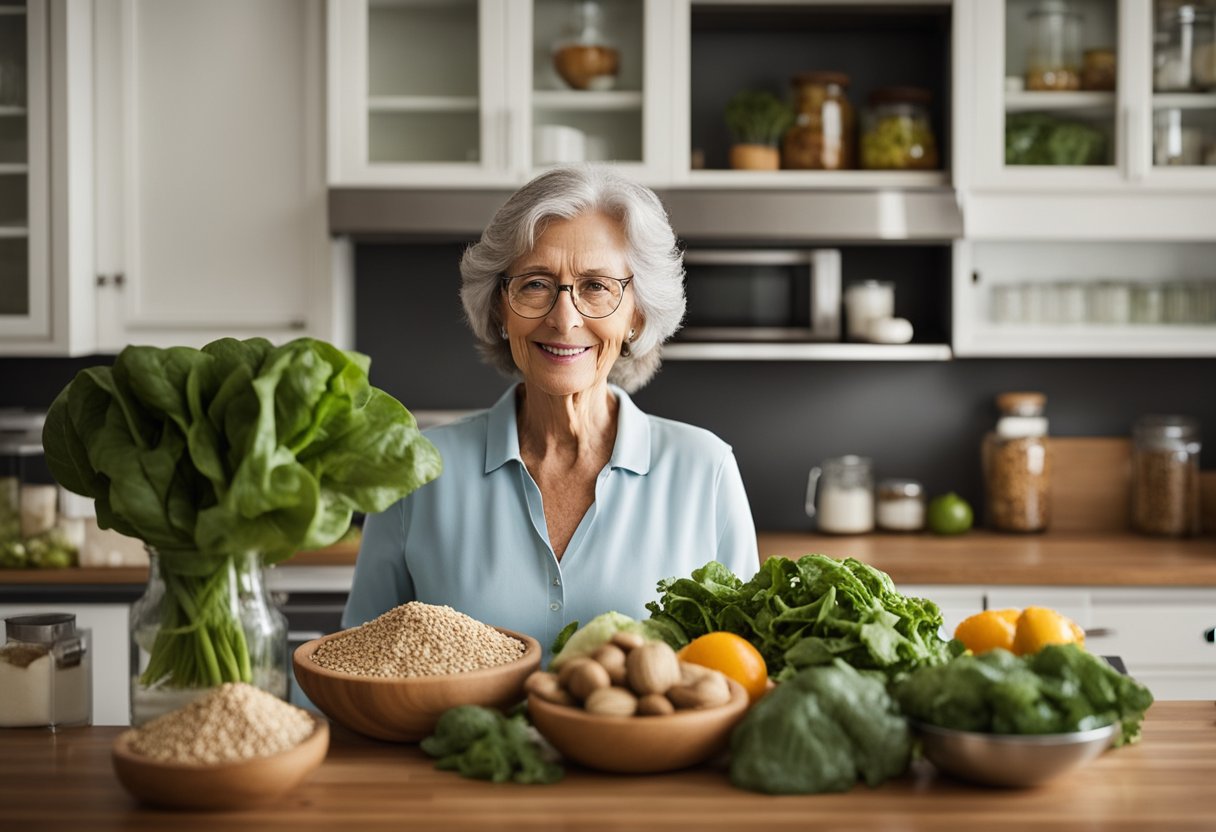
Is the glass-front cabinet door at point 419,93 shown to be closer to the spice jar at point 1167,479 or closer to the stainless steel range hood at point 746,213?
the stainless steel range hood at point 746,213

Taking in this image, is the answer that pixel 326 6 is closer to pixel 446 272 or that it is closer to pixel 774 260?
pixel 446 272

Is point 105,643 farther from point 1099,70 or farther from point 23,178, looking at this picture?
point 1099,70

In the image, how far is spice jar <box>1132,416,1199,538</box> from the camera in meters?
3.52

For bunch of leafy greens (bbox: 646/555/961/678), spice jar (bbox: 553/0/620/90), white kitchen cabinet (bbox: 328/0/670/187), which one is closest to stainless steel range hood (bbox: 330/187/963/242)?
white kitchen cabinet (bbox: 328/0/670/187)

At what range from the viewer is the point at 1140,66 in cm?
331

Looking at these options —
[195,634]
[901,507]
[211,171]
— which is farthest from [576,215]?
[901,507]

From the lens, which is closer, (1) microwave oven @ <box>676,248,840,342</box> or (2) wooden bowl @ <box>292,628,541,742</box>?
(2) wooden bowl @ <box>292,628,541,742</box>

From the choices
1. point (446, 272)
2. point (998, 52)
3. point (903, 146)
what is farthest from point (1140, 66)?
point (446, 272)

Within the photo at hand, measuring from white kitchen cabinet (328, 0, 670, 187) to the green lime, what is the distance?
121 centimetres

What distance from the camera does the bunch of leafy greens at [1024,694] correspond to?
3.82 feet

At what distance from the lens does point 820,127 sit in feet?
11.1

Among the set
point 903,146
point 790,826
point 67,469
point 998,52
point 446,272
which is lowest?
point 790,826

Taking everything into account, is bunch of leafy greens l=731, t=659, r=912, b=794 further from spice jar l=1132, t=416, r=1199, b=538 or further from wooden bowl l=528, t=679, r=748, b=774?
spice jar l=1132, t=416, r=1199, b=538

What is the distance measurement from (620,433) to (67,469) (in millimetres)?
895
